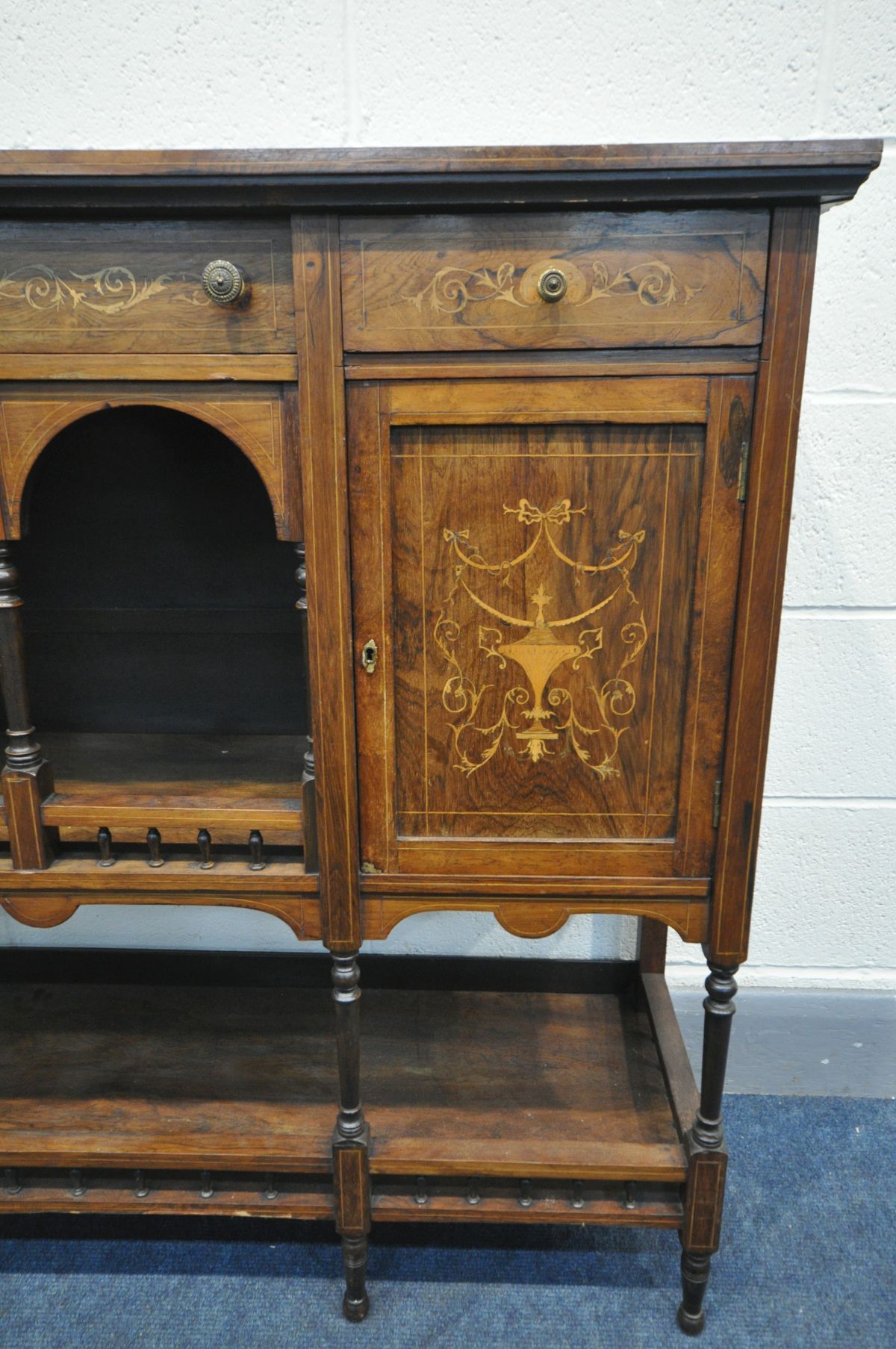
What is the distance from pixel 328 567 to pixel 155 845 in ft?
1.34

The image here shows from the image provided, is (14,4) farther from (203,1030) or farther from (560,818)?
(203,1030)

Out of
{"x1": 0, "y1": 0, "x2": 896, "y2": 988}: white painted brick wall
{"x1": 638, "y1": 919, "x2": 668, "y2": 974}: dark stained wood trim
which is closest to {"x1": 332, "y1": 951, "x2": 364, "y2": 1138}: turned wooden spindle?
{"x1": 638, "y1": 919, "x2": 668, "y2": 974}: dark stained wood trim

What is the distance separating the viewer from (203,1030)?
1385 mm

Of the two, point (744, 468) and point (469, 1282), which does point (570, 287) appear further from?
point (469, 1282)

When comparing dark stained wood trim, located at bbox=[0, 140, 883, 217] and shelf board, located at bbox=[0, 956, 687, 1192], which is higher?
dark stained wood trim, located at bbox=[0, 140, 883, 217]

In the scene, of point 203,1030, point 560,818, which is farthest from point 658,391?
point 203,1030

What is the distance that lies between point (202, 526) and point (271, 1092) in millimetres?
855

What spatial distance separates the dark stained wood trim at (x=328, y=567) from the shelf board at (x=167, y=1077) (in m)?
0.34

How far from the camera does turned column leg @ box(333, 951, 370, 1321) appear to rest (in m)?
1.06

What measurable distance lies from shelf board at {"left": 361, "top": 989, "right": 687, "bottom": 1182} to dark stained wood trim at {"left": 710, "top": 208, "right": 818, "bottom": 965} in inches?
13.1

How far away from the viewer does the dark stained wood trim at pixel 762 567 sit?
836 mm

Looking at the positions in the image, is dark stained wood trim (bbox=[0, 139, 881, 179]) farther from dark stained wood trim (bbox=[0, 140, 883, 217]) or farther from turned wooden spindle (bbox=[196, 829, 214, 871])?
turned wooden spindle (bbox=[196, 829, 214, 871])

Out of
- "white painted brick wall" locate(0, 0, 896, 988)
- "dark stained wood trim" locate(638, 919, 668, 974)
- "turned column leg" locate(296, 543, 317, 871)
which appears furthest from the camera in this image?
"dark stained wood trim" locate(638, 919, 668, 974)

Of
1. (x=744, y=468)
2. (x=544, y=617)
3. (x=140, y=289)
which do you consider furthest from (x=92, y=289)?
(x=744, y=468)
